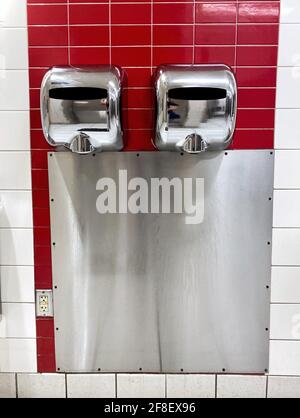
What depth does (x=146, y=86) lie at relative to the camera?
163 centimetres

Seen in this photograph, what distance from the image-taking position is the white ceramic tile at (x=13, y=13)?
1602mm

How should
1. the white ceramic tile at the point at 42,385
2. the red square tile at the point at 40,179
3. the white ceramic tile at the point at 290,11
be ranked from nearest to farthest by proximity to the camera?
the white ceramic tile at the point at 290,11, the red square tile at the point at 40,179, the white ceramic tile at the point at 42,385

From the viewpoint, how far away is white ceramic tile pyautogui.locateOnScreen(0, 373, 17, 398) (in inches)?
71.0

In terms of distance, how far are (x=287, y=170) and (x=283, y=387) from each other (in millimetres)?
900

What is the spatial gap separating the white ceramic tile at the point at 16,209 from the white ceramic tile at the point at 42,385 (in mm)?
645

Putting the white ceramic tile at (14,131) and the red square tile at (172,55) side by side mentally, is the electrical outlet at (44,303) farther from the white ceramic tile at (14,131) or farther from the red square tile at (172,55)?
the red square tile at (172,55)

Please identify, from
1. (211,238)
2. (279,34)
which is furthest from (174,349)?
(279,34)

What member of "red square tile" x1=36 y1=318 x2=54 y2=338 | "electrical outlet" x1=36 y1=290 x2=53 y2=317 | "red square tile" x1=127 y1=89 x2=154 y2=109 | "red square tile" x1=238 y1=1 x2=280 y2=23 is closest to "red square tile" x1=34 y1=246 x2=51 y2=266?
"electrical outlet" x1=36 y1=290 x2=53 y2=317

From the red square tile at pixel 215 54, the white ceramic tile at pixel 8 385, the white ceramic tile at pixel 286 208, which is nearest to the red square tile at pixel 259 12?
the red square tile at pixel 215 54

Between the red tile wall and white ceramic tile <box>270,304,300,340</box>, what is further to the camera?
white ceramic tile <box>270,304,300,340</box>

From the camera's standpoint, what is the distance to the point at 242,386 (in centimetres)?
177

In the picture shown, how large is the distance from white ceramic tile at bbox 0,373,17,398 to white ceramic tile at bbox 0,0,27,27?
4.65 ft

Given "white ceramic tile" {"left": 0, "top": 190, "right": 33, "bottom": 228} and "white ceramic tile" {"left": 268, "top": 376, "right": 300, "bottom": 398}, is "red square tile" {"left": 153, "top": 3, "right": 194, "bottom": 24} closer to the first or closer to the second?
"white ceramic tile" {"left": 0, "top": 190, "right": 33, "bottom": 228}

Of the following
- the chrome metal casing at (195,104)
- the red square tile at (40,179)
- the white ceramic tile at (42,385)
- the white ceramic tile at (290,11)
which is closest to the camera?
the chrome metal casing at (195,104)
